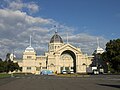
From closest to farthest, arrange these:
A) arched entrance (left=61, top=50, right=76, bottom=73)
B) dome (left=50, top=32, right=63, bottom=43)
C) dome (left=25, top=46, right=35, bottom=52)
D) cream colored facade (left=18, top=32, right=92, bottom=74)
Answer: cream colored facade (left=18, top=32, right=92, bottom=74) < arched entrance (left=61, top=50, right=76, bottom=73) < dome (left=25, top=46, right=35, bottom=52) < dome (left=50, top=32, right=63, bottom=43)

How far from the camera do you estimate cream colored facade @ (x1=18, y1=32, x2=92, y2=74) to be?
6048 inches

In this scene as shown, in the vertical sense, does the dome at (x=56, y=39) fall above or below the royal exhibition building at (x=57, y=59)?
above

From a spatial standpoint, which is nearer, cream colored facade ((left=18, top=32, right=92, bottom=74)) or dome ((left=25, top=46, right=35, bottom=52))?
cream colored facade ((left=18, top=32, right=92, bottom=74))

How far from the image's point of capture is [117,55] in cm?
9631

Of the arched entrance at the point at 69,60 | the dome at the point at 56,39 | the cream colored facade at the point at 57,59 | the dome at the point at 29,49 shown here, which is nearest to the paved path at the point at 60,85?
Answer: the cream colored facade at the point at 57,59

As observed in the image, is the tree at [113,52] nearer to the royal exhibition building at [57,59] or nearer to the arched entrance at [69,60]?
the royal exhibition building at [57,59]

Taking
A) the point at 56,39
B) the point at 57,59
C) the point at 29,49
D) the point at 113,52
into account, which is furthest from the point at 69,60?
the point at 113,52

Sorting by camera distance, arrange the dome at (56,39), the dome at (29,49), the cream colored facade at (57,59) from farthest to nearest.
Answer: the dome at (56,39) < the dome at (29,49) < the cream colored facade at (57,59)

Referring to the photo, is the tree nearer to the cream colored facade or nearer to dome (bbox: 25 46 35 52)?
the cream colored facade

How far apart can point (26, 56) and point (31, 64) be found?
265 inches

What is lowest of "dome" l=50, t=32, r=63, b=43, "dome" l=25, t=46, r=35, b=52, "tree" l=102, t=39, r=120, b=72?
"tree" l=102, t=39, r=120, b=72

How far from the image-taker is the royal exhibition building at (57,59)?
6048 inches

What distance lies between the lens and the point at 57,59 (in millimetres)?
153125

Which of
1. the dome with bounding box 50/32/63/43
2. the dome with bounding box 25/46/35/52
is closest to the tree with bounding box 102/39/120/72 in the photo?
the dome with bounding box 50/32/63/43
